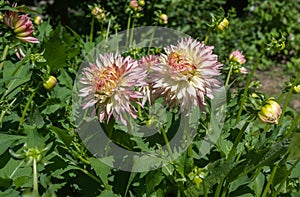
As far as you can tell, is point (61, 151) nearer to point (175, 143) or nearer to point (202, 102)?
point (175, 143)

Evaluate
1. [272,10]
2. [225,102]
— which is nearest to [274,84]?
[272,10]

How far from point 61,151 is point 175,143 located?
32 cm

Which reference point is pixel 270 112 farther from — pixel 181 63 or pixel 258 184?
pixel 258 184

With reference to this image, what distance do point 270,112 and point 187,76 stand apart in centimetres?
21

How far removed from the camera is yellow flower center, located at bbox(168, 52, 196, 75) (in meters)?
1.26

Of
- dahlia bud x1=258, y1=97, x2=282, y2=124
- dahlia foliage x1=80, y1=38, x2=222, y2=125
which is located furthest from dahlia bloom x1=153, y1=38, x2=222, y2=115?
dahlia bud x1=258, y1=97, x2=282, y2=124

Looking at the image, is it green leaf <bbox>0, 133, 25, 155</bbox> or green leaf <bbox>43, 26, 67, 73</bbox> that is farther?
green leaf <bbox>43, 26, 67, 73</bbox>

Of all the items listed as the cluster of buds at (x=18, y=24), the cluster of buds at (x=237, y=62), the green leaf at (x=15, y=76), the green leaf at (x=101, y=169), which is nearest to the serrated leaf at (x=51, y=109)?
the green leaf at (x=15, y=76)

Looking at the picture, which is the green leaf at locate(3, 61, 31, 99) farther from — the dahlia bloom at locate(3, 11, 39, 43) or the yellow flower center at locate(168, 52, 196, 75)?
the yellow flower center at locate(168, 52, 196, 75)

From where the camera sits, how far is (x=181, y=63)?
128 centimetres

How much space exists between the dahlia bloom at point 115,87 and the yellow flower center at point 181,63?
0.07 m

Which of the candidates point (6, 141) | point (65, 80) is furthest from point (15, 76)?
A: point (6, 141)

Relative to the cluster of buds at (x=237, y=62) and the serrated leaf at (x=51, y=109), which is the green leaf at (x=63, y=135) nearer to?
the serrated leaf at (x=51, y=109)

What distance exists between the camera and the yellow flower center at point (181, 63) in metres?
1.26
